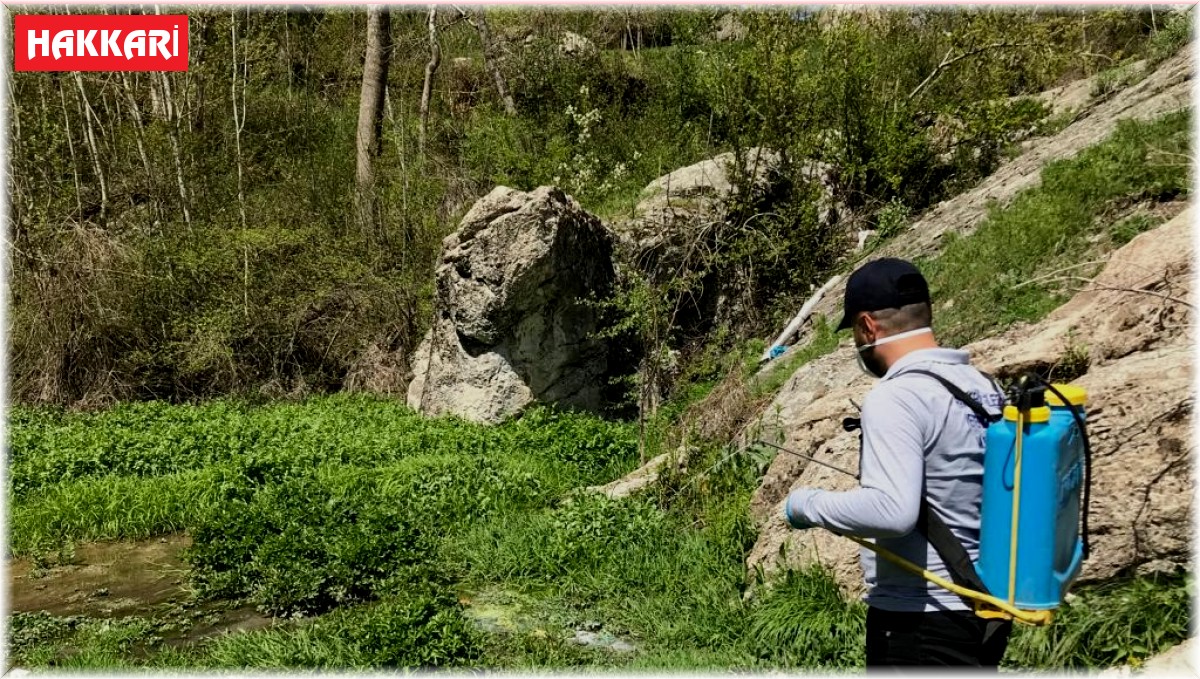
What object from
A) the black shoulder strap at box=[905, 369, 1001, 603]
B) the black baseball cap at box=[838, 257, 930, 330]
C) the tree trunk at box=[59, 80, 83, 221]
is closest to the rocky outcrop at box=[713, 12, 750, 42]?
the tree trunk at box=[59, 80, 83, 221]

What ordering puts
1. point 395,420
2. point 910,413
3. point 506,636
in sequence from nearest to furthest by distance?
→ point 910,413 → point 506,636 → point 395,420

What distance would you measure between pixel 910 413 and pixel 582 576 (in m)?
→ 3.93

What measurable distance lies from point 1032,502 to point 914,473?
0.30 m

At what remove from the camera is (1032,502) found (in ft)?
7.52

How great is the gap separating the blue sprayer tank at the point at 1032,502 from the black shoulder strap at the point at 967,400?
2.9 inches

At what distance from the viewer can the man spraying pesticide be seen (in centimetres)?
230

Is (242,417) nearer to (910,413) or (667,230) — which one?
(667,230)

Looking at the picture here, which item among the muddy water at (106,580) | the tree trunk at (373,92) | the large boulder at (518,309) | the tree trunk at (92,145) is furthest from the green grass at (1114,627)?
the tree trunk at (92,145)

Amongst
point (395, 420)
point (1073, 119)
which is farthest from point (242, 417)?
point (1073, 119)

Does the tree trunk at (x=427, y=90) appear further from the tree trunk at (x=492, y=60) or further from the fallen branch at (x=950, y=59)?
the fallen branch at (x=950, y=59)

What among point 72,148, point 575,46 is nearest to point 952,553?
point 72,148

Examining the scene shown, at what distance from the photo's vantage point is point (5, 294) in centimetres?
1291

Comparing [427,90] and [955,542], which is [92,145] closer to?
[427,90]

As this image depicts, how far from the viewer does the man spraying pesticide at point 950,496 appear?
2297 mm
